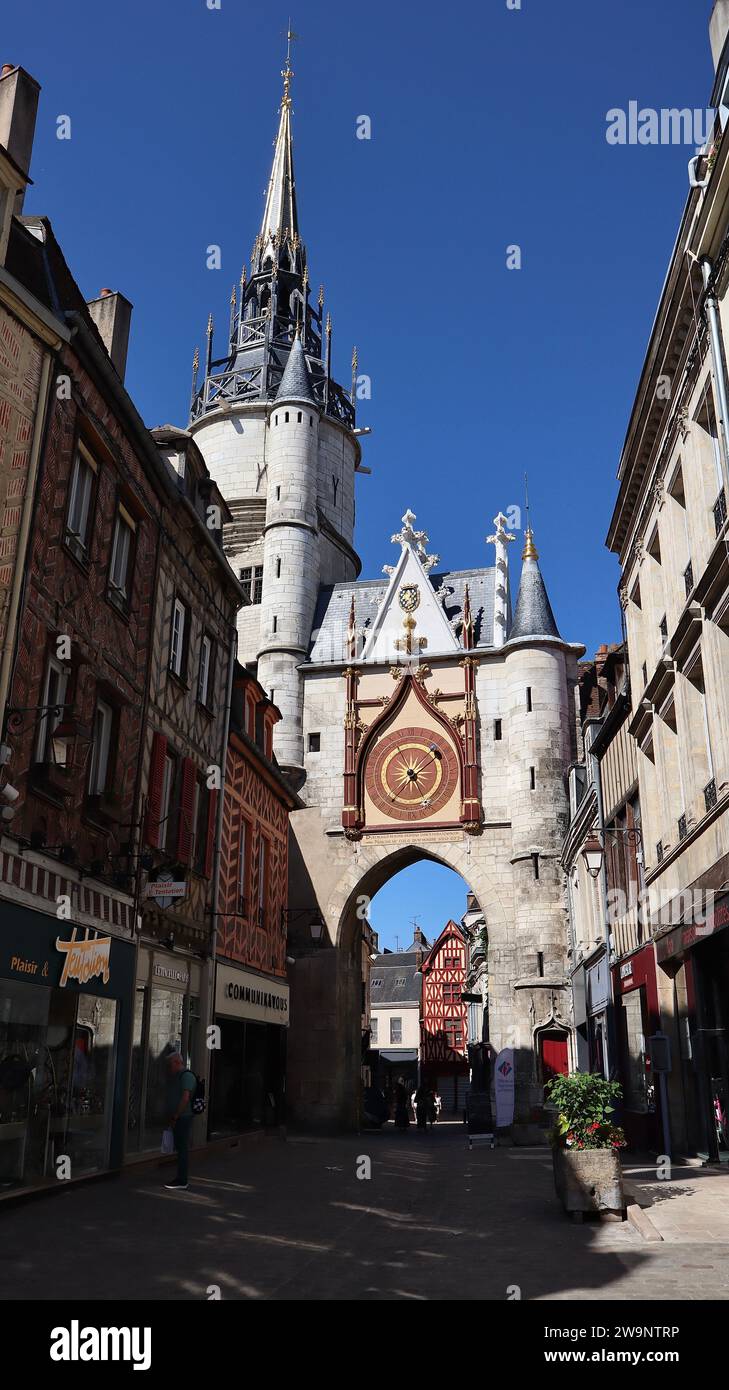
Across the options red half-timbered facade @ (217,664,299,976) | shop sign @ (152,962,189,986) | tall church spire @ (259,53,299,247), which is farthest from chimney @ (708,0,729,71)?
tall church spire @ (259,53,299,247)

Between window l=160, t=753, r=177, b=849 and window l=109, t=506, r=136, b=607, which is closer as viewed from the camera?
window l=109, t=506, r=136, b=607

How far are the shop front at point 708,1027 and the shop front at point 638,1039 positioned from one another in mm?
1102

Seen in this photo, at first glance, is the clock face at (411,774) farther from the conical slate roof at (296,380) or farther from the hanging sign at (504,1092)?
the conical slate roof at (296,380)

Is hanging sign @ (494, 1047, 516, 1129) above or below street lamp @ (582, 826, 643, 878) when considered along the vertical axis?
below

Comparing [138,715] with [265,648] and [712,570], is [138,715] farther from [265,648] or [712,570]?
[265,648]

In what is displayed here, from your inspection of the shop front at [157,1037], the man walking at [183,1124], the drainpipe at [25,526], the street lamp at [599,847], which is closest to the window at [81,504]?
the drainpipe at [25,526]

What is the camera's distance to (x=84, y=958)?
11.4 meters

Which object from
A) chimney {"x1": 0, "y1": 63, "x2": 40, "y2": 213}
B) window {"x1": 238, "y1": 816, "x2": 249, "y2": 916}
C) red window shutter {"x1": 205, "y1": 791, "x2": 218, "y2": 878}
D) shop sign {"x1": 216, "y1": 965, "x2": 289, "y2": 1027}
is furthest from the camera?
window {"x1": 238, "y1": 816, "x2": 249, "y2": 916}

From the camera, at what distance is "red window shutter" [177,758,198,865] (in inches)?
590

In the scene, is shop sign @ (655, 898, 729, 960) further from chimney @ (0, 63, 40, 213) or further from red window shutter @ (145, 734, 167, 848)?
chimney @ (0, 63, 40, 213)

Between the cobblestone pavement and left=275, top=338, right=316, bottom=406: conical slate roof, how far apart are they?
29383 mm

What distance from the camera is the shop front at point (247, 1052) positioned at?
1806cm
